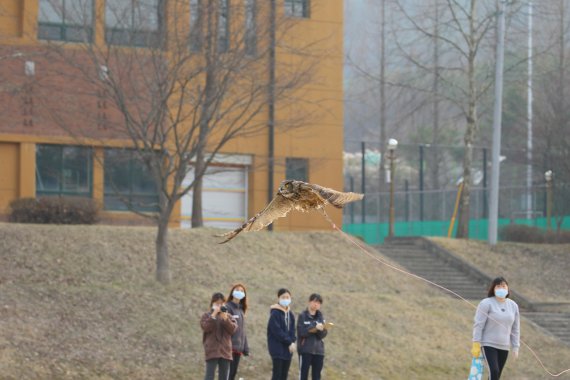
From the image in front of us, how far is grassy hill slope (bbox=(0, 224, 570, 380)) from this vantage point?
63.7 ft

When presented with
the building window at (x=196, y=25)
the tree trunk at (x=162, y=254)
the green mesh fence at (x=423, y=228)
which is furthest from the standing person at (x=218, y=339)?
the green mesh fence at (x=423, y=228)

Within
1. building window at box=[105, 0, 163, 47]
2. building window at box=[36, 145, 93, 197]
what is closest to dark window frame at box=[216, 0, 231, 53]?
building window at box=[105, 0, 163, 47]

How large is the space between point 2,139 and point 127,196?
3.97 meters

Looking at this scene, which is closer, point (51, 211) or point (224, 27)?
point (224, 27)

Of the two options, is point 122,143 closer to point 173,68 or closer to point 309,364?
point 173,68

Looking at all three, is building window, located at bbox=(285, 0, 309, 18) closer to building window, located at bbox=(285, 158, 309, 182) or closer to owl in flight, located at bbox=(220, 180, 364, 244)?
building window, located at bbox=(285, 158, 309, 182)

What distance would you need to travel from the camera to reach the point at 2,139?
31672mm

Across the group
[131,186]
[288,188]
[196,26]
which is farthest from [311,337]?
[131,186]

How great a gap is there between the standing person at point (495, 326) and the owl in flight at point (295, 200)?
18.9 ft

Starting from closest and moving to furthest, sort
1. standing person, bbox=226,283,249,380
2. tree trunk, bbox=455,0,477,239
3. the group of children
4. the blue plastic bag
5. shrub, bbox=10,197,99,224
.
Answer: the blue plastic bag → the group of children → standing person, bbox=226,283,249,380 → shrub, bbox=10,197,99,224 → tree trunk, bbox=455,0,477,239

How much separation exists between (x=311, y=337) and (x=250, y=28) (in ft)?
30.4

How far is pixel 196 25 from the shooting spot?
24.1 metres

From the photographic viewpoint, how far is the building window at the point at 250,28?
24750 mm

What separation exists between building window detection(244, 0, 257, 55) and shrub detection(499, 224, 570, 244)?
1543 cm
